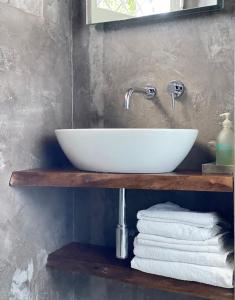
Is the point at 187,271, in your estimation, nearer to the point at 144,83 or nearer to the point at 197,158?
the point at 197,158

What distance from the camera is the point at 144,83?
68.5 inches

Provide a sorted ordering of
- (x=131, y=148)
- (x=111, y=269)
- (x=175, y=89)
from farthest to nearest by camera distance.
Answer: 1. (x=175, y=89)
2. (x=111, y=269)
3. (x=131, y=148)

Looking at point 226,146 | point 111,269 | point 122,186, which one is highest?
point 226,146

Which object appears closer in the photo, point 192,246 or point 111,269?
point 192,246

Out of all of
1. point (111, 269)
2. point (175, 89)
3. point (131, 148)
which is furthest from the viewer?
point (175, 89)

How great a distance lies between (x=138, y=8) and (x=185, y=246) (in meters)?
1.07

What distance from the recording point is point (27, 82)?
157 centimetres

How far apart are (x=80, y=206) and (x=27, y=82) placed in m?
0.67

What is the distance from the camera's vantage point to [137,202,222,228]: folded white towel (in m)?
1.37

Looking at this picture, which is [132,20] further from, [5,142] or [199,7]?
[5,142]

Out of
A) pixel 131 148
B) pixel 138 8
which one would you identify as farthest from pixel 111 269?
pixel 138 8

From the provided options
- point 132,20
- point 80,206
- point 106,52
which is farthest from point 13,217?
point 132,20

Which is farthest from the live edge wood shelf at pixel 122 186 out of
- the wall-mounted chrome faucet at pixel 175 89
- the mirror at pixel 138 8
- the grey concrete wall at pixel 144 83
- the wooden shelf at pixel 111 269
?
the mirror at pixel 138 8

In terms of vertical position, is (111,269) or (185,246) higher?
(185,246)
